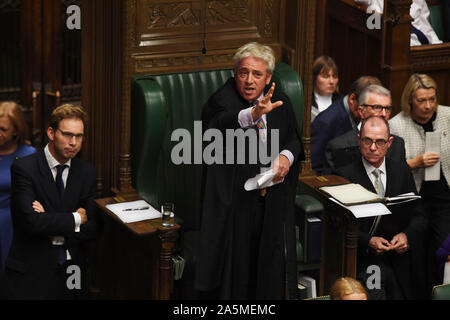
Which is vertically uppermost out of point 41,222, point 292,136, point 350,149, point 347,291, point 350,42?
point 350,42

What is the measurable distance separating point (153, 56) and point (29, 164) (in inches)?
43.7

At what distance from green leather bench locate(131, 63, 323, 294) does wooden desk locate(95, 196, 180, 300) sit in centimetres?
23

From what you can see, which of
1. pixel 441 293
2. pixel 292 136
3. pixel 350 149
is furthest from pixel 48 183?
pixel 441 293

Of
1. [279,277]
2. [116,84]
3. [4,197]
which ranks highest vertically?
[116,84]

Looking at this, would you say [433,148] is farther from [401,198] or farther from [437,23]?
[437,23]

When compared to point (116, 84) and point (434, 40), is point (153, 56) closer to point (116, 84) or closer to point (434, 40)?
point (116, 84)

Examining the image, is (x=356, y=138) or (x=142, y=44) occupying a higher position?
(x=142, y=44)

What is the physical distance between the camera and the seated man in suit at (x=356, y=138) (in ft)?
21.2

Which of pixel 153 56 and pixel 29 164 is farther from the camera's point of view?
pixel 153 56

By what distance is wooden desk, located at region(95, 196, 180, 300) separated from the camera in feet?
18.8

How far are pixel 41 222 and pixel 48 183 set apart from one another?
0.23 m

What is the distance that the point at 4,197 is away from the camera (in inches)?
239

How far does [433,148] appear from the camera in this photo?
671cm
